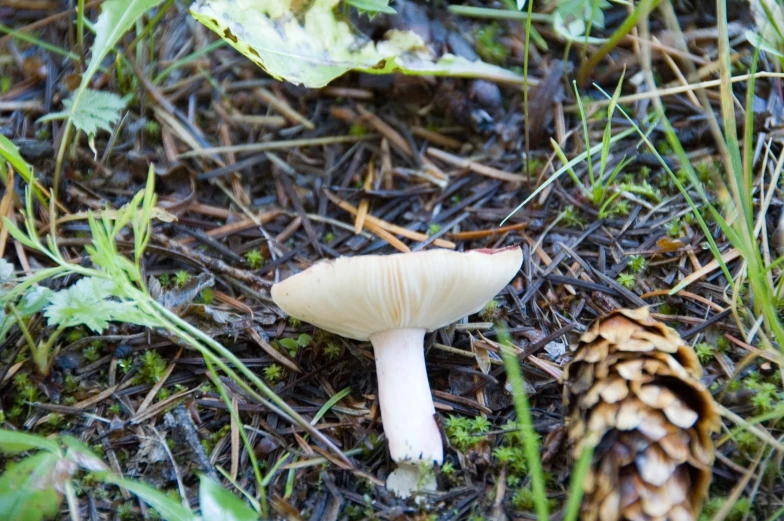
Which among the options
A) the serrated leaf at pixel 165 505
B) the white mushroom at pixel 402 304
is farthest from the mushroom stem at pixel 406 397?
the serrated leaf at pixel 165 505

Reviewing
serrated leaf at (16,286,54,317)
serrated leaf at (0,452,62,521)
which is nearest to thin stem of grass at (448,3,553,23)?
serrated leaf at (16,286,54,317)

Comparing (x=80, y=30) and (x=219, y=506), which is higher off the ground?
(x=80, y=30)

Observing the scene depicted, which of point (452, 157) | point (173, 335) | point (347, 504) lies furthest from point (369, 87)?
point (347, 504)

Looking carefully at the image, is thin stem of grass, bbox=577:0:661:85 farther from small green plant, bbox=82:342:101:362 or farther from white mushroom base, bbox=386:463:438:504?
small green plant, bbox=82:342:101:362

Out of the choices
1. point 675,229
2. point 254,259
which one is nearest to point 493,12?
point 675,229

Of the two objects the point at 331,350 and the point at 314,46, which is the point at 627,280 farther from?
the point at 314,46

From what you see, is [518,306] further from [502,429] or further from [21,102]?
[21,102]
